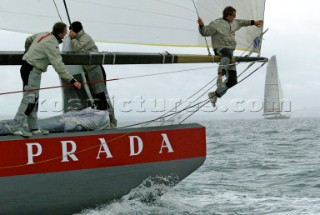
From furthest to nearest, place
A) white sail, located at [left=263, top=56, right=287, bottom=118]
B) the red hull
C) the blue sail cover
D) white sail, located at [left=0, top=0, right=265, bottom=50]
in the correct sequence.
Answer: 1. white sail, located at [left=263, top=56, right=287, bottom=118]
2. white sail, located at [left=0, top=0, right=265, bottom=50]
3. the blue sail cover
4. the red hull

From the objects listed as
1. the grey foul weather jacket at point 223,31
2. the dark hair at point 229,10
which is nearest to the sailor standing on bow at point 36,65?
the grey foul weather jacket at point 223,31

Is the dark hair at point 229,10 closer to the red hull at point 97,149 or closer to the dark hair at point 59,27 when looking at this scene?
the red hull at point 97,149

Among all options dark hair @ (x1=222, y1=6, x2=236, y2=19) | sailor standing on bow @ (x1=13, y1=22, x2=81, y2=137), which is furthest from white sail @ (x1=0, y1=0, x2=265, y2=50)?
sailor standing on bow @ (x1=13, y1=22, x2=81, y2=137)

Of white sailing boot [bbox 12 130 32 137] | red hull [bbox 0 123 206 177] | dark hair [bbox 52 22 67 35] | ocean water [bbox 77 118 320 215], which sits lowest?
ocean water [bbox 77 118 320 215]

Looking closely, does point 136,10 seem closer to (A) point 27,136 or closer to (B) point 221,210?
(A) point 27,136

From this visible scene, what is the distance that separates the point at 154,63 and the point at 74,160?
1.38 m

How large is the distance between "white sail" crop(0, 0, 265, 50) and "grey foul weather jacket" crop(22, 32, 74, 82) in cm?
106

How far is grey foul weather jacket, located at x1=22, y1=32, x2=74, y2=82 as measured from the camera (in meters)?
5.63

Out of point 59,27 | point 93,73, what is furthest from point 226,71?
point 59,27

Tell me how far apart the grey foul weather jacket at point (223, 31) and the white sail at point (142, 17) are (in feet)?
0.69

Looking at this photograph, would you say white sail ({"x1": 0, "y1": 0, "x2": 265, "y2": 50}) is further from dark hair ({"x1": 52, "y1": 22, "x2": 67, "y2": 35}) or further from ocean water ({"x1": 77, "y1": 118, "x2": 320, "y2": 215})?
ocean water ({"x1": 77, "y1": 118, "x2": 320, "y2": 215})

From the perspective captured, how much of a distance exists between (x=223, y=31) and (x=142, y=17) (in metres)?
0.90

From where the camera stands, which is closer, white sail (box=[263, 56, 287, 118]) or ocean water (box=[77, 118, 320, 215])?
ocean water (box=[77, 118, 320, 215])

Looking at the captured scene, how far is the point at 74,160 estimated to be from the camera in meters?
5.93
